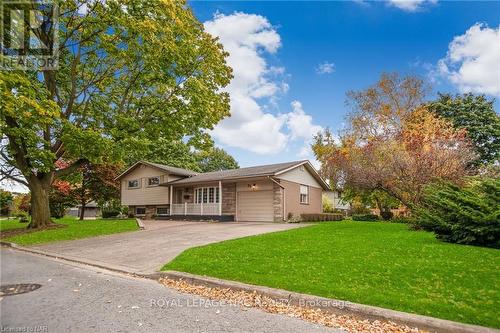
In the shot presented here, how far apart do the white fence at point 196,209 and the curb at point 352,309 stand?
61.4ft

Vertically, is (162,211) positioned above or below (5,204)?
above

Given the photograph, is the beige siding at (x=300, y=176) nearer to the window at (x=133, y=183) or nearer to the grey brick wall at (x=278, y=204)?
the grey brick wall at (x=278, y=204)

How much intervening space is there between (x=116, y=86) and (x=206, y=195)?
1159 cm

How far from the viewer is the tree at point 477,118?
105ft

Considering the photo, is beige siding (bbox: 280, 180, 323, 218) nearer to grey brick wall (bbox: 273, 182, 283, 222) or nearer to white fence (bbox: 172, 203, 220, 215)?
grey brick wall (bbox: 273, 182, 283, 222)

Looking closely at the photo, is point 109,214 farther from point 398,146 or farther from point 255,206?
point 398,146

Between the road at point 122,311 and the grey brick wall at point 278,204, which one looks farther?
the grey brick wall at point 278,204

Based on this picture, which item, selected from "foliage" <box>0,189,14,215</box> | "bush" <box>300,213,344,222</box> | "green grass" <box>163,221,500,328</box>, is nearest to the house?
"bush" <box>300,213,344,222</box>

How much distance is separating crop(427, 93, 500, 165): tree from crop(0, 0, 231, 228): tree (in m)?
26.1

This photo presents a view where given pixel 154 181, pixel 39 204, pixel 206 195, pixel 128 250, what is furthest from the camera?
pixel 154 181

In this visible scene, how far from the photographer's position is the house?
74.4 feet

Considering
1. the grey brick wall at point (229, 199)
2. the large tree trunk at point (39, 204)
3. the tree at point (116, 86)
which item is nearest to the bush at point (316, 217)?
the grey brick wall at point (229, 199)

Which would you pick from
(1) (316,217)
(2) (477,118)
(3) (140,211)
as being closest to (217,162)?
(3) (140,211)

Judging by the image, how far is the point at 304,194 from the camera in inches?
1007
